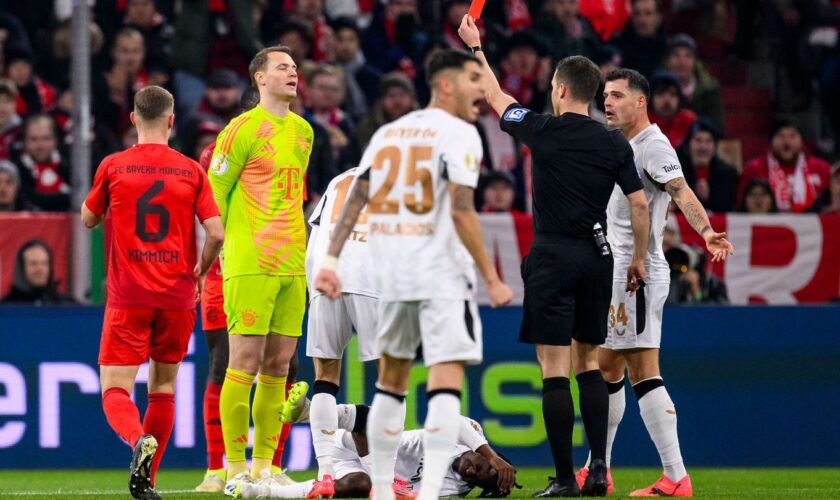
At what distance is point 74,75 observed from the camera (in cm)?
1298

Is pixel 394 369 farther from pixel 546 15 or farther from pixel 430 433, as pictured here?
pixel 546 15

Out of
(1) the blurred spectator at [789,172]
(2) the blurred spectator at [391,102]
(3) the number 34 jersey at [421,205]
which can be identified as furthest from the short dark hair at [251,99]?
(1) the blurred spectator at [789,172]

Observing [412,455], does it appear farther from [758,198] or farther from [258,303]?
[758,198]

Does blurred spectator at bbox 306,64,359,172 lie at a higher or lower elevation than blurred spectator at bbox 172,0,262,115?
lower

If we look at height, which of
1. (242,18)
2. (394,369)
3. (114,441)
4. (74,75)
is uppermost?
(242,18)

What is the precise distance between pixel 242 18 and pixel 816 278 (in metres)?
6.59

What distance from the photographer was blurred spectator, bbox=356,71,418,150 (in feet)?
49.9

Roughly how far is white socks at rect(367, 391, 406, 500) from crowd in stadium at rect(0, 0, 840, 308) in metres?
6.23

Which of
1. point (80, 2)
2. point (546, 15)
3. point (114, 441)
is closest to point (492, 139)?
point (546, 15)

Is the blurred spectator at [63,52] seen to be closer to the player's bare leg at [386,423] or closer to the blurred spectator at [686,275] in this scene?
the blurred spectator at [686,275]

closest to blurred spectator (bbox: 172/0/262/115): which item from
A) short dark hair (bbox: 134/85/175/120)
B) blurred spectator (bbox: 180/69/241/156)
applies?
blurred spectator (bbox: 180/69/241/156)

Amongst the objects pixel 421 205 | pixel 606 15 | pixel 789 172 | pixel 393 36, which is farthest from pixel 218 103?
pixel 421 205

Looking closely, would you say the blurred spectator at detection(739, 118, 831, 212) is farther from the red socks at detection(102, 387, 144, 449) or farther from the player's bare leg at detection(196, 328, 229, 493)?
the red socks at detection(102, 387, 144, 449)

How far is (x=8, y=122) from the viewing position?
15.1 m
